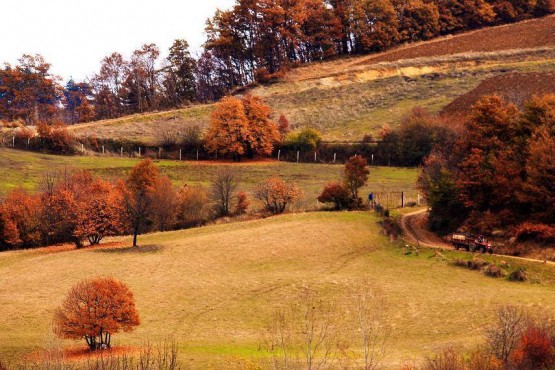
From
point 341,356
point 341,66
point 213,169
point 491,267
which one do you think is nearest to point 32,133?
point 213,169

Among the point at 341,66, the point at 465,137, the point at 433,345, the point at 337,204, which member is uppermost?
the point at 341,66

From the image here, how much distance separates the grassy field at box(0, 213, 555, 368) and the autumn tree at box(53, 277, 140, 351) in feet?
3.28

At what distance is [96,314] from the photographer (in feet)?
91.9

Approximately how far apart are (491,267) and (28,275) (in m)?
28.3

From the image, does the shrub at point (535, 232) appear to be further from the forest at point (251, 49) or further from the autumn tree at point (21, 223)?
the forest at point (251, 49)

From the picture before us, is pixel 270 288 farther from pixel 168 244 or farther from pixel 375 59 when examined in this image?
pixel 375 59

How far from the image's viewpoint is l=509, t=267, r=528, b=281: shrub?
1526 inches

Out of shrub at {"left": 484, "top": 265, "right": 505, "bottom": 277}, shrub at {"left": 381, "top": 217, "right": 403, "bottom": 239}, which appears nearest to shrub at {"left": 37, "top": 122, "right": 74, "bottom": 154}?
shrub at {"left": 381, "top": 217, "right": 403, "bottom": 239}

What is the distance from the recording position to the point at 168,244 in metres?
48.7

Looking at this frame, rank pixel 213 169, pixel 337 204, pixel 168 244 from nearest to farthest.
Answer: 1. pixel 168 244
2. pixel 337 204
3. pixel 213 169

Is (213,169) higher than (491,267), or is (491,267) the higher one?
(213,169)

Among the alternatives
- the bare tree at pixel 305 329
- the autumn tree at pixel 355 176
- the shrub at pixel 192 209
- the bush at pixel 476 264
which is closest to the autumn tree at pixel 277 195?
the autumn tree at pixel 355 176

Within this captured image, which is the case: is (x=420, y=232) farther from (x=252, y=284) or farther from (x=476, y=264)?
(x=252, y=284)

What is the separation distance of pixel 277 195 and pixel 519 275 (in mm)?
25979
